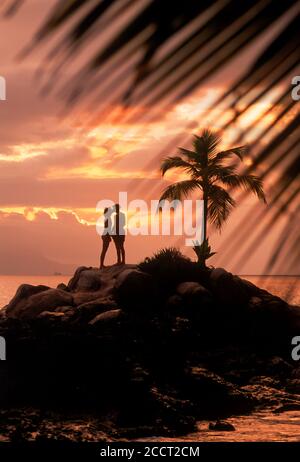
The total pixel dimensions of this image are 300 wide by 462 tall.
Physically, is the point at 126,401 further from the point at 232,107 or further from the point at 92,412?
the point at 232,107

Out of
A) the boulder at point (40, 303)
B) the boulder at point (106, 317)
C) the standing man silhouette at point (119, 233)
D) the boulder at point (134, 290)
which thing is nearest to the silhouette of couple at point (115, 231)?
the standing man silhouette at point (119, 233)

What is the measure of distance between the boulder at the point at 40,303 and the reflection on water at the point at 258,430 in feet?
26.2

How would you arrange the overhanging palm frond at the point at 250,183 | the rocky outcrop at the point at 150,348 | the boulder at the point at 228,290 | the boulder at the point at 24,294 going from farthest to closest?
the boulder at the point at 24,294 < the boulder at the point at 228,290 < the rocky outcrop at the point at 150,348 < the overhanging palm frond at the point at 250,183

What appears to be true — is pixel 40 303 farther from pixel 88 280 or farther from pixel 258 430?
pixel 258 430

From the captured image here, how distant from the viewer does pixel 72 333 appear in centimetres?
1589

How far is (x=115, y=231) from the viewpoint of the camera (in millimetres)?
20625

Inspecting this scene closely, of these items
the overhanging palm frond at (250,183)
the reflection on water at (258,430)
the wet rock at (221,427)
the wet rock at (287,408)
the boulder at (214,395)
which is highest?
the overhanging palm frond at (250,183)

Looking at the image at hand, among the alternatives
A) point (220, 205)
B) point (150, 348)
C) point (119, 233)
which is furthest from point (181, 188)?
point (220, 205)

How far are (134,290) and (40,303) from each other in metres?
3.31

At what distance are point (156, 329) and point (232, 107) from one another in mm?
17633

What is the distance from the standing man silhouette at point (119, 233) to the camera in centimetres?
2011

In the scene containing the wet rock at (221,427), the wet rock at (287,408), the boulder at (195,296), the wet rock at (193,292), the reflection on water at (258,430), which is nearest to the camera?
the reflection on water at (258,430)

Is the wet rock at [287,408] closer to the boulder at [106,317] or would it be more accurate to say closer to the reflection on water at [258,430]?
the reflection on water at [258,430]

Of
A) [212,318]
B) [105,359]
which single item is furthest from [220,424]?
[212,318]
